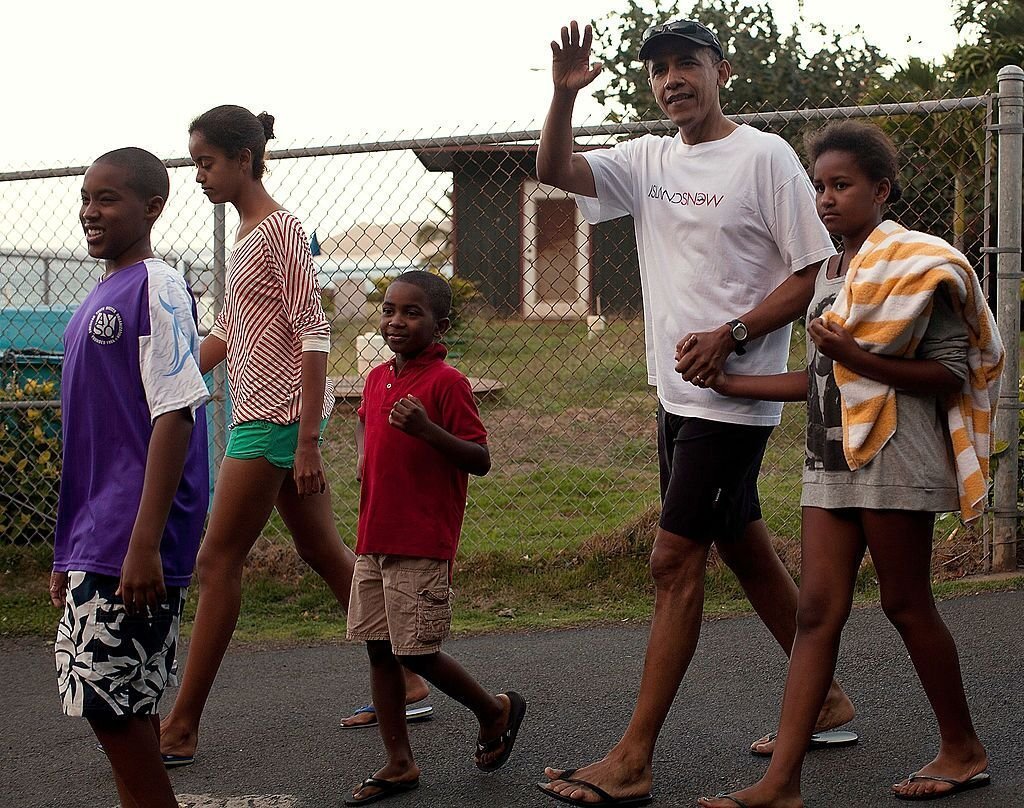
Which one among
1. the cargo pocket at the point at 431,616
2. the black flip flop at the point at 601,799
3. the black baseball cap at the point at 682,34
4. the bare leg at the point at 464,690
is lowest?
the black flip flop at the point at 601,799

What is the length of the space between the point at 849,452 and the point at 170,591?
1.77 meters

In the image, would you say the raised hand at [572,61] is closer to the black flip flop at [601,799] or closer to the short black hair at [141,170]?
the short black hair at [141,170]

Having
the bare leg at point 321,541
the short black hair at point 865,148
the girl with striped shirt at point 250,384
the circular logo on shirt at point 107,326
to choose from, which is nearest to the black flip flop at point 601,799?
the bare leg at point 321,541

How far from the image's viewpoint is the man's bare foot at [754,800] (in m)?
3.19

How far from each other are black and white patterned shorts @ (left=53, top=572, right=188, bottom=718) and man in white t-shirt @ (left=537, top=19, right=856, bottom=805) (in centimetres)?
125

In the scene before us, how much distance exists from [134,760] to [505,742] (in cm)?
126

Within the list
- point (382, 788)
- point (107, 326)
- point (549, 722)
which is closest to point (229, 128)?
point (107, 326)

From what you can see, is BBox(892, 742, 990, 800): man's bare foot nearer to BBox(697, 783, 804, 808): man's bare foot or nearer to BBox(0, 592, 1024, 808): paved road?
BBox(0, 592, 1024, 808): paved road

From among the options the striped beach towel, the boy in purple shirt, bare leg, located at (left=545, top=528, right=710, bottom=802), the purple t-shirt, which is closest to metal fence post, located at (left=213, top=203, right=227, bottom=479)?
the boy in purple shirt

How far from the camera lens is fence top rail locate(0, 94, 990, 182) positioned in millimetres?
5461

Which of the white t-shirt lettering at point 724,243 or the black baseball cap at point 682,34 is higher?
the black baseball cap at point 682,34

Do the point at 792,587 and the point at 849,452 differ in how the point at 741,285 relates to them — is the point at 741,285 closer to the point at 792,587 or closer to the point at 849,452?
the point at 849,452

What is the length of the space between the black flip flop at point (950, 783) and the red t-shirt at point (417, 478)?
1.43 meters

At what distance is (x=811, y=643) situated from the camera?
3283mm
